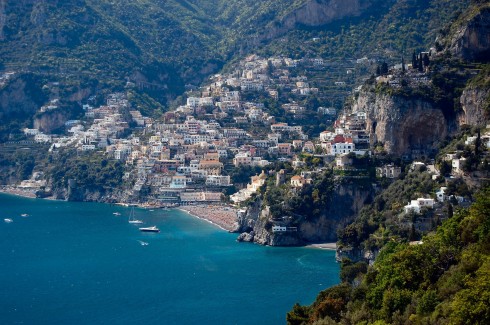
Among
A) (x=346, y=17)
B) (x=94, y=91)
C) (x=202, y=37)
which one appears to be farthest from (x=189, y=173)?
(x=202, y=37)

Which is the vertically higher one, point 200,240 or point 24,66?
point 24,66

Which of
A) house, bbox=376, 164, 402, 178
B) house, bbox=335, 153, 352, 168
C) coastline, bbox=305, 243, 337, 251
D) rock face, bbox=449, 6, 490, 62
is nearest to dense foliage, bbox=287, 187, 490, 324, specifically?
coastline, bbox=305, 243, 337, 251

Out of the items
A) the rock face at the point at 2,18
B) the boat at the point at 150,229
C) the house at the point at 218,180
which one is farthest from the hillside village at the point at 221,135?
the rock face at the point at 2,18

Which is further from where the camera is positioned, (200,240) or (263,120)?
(263,120)

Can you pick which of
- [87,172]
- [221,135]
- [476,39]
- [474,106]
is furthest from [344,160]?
[87,172]

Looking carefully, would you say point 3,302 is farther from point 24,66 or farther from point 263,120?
point 24,66

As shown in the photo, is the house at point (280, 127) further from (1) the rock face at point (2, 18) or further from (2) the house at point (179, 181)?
(1) the rock face at point (2, 18)

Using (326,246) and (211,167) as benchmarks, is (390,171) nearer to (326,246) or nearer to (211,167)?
(326,246)

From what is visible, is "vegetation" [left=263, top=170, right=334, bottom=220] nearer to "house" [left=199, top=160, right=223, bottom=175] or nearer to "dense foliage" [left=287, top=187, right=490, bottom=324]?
"house" [left=199, top=160, right=223, bottom=175]
